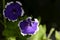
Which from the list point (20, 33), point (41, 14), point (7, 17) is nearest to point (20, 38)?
point (20, 33)

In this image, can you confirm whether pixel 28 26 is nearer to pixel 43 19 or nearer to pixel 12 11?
pixel 12 11

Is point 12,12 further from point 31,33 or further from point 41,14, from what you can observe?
point 41,14

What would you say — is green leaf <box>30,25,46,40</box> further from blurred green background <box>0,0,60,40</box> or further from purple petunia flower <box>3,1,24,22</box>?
purple petunia flower <box>3,1,24,22</box>

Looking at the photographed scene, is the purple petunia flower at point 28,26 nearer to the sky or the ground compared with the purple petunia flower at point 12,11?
nearer to the ground

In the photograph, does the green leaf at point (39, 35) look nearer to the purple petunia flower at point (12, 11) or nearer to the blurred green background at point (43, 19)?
the blurred green background at point (43, 19)

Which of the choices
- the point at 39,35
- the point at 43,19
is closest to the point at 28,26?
the point at 39,35

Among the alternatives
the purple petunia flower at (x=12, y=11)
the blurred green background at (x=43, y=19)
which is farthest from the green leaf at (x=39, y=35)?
the purple petunia flower at (x=12, y=11)

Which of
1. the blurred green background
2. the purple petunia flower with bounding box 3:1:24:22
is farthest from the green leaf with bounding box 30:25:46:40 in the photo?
the purple petunia flower with bounding box 3:1:24:22
